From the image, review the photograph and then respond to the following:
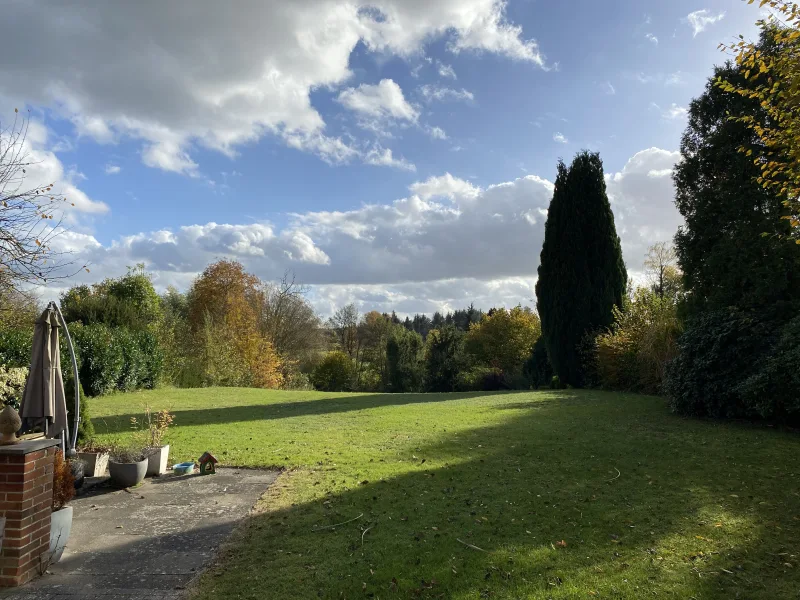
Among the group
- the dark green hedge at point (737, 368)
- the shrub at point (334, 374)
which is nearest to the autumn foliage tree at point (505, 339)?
the shrub at point (334, 374)

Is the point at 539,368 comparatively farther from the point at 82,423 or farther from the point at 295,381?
the point at 82,423

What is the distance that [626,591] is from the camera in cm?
341

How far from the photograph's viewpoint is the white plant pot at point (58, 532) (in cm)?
384

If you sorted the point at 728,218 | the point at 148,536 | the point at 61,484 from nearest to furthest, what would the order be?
the point at 61,484 < the point at 148,536 < the point at 728,218

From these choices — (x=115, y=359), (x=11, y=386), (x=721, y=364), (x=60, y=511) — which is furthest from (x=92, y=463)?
(x=115, y=359)

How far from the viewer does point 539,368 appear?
24375 mm

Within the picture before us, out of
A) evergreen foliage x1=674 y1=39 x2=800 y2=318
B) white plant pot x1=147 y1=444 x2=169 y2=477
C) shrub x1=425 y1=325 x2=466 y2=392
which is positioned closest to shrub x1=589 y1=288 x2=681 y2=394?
evergreen foliage x1=674 y1=39 x2=800 y2=318

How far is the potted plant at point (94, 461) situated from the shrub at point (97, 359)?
10.8m

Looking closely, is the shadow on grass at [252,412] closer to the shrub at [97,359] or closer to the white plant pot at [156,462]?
the white plant pot at [156,462]

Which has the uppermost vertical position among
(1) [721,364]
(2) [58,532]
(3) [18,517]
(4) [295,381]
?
(1) [721,364]

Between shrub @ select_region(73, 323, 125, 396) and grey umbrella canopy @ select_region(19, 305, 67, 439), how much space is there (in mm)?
12426

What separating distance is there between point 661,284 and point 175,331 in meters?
28.0

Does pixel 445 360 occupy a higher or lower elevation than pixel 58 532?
higher

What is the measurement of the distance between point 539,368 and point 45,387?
73.6ft
